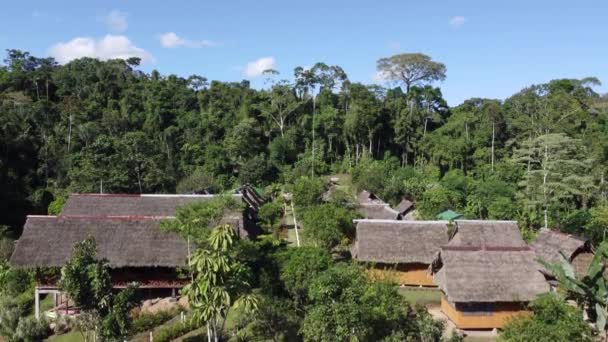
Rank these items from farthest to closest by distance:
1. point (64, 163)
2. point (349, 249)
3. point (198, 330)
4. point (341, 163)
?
point (341, 163) → point (64, 163) → point (349, 249) → point (198, 330)

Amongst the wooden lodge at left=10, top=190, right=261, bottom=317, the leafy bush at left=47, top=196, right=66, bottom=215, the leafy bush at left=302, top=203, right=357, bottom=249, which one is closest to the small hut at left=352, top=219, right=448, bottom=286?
the leafy bush at left=302, top=203, right=357, bottom=249

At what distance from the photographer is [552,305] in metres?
14.8

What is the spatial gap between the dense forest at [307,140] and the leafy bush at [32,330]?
18712 millimetres

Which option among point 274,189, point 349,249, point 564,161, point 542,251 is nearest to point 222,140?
point 274,189

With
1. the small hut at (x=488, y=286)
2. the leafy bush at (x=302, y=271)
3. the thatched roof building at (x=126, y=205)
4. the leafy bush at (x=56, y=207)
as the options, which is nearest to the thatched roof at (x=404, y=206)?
the thatched roof building at (x=126, y=205)

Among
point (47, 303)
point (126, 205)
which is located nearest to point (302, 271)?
point (47, 303)

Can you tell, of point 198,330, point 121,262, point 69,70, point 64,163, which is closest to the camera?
point 198,330

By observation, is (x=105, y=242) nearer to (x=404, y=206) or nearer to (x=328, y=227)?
(x=328, y=227)

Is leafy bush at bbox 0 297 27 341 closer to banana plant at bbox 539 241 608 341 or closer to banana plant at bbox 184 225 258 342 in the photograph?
banana plant at bbox 184 225 258 342

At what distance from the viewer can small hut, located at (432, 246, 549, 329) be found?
19.9 m

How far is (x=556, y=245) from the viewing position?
23.6 m

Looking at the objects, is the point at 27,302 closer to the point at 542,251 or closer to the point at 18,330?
the point at 18,330

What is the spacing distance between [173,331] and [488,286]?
484 inches

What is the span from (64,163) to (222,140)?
17.6 metres
